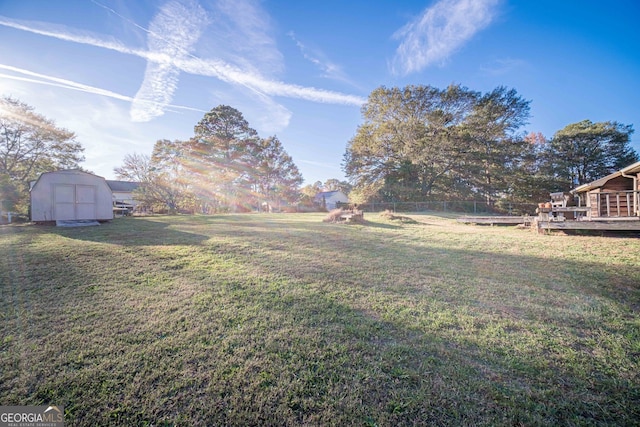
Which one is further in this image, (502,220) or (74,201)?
(502,220)

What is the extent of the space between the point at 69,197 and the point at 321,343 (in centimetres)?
1398

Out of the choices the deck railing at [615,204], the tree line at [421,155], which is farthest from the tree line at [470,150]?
the deck railing at [615,204]

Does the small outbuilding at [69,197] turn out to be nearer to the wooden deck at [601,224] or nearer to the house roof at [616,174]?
the wooden deck at [601,224]

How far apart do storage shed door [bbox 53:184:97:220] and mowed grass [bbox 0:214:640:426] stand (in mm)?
8016

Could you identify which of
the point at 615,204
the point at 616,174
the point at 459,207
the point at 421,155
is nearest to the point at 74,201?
the point at 615,204

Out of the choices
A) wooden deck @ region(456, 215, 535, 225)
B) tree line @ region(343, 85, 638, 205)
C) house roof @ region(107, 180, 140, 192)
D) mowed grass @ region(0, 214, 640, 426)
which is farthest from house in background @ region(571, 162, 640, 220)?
house roof @ region(107, 180, 140, 192)

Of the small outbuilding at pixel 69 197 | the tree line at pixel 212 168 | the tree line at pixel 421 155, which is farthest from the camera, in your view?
the tree line at pixel 421 155

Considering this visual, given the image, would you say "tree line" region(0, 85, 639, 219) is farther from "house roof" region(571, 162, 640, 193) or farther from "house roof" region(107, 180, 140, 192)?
"house roof" region(571, 162, 640, 193)

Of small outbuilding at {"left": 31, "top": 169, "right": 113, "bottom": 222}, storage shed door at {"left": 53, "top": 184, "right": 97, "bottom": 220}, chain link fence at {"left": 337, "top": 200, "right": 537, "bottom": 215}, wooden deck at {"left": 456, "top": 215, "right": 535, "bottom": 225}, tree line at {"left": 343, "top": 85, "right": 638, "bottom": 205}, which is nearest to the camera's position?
small outbuilding at {"left": 31, "top": 169, "right": 113, "bottom": 222}

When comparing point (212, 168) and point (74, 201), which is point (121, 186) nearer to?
point (212, 168)

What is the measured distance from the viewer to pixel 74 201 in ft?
33.3

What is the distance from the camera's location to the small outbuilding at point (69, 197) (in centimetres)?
961

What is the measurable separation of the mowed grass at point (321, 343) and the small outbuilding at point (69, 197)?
8.03 metres

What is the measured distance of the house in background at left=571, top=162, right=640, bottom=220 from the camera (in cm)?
840
